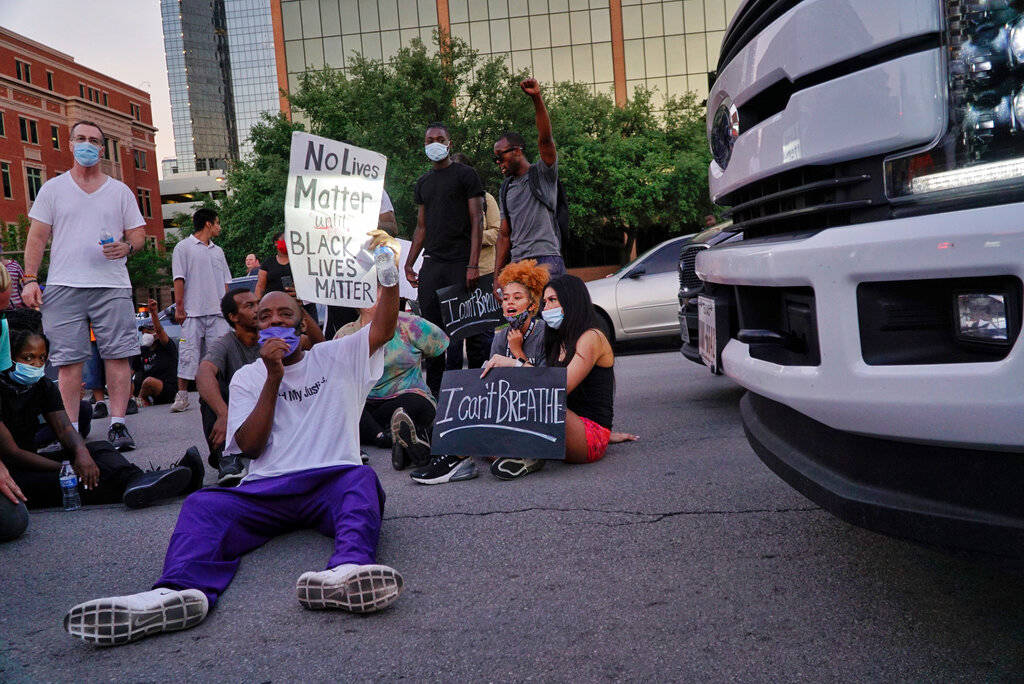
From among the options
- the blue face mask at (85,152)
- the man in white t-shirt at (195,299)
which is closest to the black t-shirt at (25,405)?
the blue face mask at (85,152)

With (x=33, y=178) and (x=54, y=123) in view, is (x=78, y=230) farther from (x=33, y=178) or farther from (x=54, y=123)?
(x=54, y=123)

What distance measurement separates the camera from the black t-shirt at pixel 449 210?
6.98 meters

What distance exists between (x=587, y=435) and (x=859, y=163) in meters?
3.03

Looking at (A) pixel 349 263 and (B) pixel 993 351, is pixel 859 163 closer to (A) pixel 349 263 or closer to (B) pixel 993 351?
(B) pixel 993 351

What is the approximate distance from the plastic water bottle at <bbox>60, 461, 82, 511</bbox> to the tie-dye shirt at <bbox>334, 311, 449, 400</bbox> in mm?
1864

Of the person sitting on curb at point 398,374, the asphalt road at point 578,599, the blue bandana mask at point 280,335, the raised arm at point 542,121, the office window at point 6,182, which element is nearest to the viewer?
the asphalt road at point 578,599

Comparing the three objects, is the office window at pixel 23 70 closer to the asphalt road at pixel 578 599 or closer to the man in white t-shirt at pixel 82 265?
the man in white t-shirt at pixel 82 265

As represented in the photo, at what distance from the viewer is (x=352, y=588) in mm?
2834

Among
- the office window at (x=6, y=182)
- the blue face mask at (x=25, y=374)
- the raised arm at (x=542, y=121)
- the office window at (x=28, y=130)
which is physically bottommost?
the blue face mask at (x=25, y=374)

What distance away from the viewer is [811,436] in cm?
230

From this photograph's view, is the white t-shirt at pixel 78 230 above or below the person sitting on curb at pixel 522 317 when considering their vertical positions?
above

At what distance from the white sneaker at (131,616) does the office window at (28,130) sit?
57054 millimetres

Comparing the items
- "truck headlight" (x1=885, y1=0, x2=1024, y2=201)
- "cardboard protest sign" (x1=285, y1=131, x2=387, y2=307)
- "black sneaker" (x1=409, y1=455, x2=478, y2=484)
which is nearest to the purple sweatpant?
"black sneaker" (x1=409, y1=455, x2=478, y2=484)

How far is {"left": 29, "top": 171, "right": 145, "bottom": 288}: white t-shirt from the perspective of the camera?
6.21 meters
